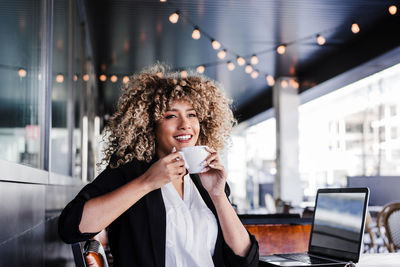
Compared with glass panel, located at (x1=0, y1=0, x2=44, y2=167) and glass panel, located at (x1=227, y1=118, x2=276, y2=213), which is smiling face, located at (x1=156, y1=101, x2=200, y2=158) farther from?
glass panel, located at (x1=227, y1=118, x2=276, y2=213)

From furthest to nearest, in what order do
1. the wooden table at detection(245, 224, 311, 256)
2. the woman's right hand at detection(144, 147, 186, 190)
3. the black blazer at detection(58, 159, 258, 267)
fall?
1. the wooden table at detection(245, 224, 311, 256)
2. the black blazer at detection(58, 159, 258, 267)
3. the woman's right hand at detection(144, 147, 186, 190)

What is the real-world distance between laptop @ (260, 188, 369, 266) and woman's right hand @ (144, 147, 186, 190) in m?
0.76

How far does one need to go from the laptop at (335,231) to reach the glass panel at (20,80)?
1089mm

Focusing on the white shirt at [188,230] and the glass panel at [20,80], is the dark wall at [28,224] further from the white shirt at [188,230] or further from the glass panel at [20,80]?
the white shirt at [188,230]

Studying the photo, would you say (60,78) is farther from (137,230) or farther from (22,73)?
(137,230)

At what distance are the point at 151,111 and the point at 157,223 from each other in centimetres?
41

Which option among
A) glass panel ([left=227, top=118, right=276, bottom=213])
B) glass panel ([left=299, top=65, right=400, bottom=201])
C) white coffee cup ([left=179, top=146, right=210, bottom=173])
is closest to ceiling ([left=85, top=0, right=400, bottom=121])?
glass panel ([left=299, top=65, right=400, bottom=201])

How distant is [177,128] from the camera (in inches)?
67.3

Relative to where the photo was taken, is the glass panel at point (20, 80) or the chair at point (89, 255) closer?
the chair at point (89, 255)

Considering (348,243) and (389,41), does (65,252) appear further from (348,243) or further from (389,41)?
(389,41)

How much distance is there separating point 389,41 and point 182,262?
6.87m

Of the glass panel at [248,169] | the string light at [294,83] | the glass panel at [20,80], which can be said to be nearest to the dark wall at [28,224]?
the glass panel at [20,80]

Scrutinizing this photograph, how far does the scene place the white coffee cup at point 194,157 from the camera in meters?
1.47

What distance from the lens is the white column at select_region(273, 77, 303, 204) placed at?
1103 cm
